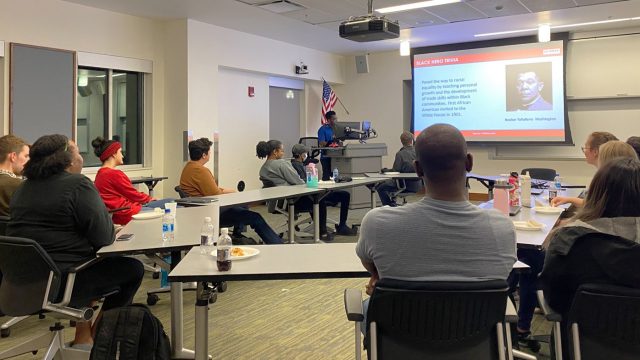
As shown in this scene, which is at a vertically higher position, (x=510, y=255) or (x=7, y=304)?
(x=510, y=255)

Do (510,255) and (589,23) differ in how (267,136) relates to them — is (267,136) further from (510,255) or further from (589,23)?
(510,255)

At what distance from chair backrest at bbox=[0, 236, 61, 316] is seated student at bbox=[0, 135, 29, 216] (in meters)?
0.58

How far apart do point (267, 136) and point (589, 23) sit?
5.52m

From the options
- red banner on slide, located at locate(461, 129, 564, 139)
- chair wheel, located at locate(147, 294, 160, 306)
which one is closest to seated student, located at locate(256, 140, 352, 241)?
chair wheel, located at locate(147, 294, 160, 306)

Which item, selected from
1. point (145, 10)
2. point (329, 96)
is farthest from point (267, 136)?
point (145, 10)

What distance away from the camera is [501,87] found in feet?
29.0

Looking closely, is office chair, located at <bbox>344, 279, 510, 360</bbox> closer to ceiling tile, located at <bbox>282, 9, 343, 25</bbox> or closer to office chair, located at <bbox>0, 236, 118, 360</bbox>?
office chair, located at <bbox>0, 236, 118, 360</bbox>

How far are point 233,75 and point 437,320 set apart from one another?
7536 mm

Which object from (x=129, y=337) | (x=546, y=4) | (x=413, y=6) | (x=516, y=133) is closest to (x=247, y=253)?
(x=129, y=337)

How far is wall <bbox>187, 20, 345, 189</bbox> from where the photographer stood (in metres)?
7.38

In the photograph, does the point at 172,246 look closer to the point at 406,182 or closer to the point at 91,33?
the point at 406,182

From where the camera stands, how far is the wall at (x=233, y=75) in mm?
7379

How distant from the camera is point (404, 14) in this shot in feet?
22.1

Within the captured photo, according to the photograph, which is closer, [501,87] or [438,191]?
[438,191]
